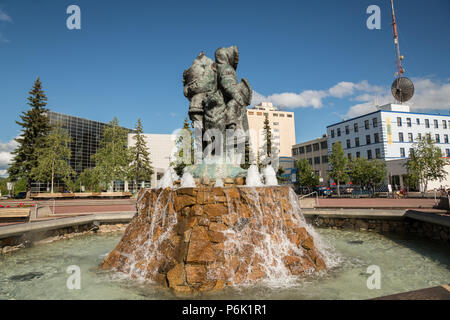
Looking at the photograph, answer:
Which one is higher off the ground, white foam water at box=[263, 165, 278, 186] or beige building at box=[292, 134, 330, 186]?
beige building at box=[292, 134, 330, 186]

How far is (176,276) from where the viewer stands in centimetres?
449

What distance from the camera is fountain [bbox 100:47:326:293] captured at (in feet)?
15.5

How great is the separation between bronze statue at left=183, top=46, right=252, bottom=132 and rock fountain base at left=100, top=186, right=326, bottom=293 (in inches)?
119

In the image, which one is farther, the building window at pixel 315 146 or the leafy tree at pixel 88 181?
the building window at pixel 315 146

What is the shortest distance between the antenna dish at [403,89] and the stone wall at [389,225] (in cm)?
4542

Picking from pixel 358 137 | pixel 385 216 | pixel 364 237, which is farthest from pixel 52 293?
pixel 358 137

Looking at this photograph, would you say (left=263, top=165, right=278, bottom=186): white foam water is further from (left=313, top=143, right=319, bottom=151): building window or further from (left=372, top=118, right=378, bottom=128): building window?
(left=313, top=143, right=319, bottom=151): building window

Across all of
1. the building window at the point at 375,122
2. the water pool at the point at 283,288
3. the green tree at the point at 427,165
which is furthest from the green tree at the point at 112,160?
the building window at the point at 375,122

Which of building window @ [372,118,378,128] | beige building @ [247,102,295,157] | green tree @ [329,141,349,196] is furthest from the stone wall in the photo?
beige building @ [247,102,295,157]

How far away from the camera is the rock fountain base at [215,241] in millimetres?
4707

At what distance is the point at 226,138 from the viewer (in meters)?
8.26

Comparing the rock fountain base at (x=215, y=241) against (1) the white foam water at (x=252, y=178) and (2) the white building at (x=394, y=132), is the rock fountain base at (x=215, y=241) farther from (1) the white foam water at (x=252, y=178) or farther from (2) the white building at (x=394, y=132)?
(2) the white building at (x=394, y=132)

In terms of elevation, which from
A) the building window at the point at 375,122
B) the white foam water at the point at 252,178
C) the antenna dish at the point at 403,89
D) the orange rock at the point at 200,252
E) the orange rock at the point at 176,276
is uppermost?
the antenna dish at the point at 403,89
